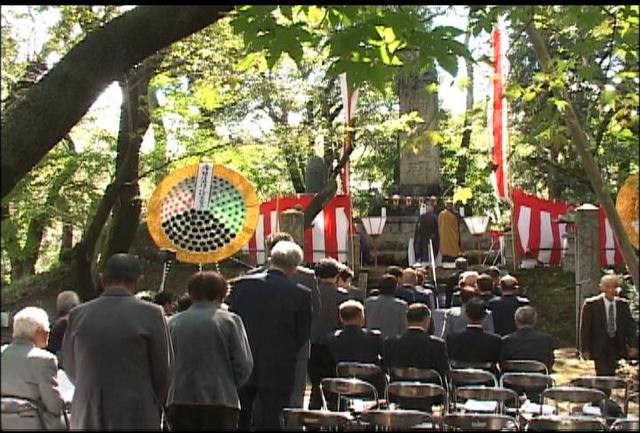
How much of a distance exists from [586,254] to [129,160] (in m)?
7.02

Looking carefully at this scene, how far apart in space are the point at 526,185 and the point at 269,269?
25.7 metres

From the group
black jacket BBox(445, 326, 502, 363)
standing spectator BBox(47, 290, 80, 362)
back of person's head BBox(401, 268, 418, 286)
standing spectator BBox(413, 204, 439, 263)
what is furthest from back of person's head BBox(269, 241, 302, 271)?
standing spectator BBox(413, 204, 439, 263)

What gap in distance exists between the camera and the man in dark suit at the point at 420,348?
6992 mm

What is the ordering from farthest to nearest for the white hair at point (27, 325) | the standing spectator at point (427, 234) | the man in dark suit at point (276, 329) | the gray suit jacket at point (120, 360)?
the standing spectator at point (427, 234)
the man in dark suit at point (276, 329)
the white hair at point (27, 325)
the gray suit jacket at point (120, 360)

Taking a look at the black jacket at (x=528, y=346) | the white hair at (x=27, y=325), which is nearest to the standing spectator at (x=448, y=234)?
the black jacket at (x=528, y=346)

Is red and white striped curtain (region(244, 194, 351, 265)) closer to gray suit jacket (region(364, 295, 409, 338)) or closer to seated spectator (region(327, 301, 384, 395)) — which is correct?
gray suit jacket (region(364, 295, 409, 338))

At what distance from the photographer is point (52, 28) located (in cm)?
1254

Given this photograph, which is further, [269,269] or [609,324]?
[609,324]

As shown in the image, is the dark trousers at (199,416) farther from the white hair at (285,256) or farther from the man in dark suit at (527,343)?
the man in dark suit at (527,343)

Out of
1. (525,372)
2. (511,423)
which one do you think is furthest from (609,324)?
(511,423)

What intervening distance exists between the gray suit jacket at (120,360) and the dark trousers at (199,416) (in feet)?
2.26

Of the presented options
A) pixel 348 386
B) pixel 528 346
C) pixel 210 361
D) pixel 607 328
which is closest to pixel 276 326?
pixel 210 361

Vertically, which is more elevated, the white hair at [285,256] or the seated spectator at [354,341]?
the white hair at [285,256]

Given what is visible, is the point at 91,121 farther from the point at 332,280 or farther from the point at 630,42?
the point at 630,42
